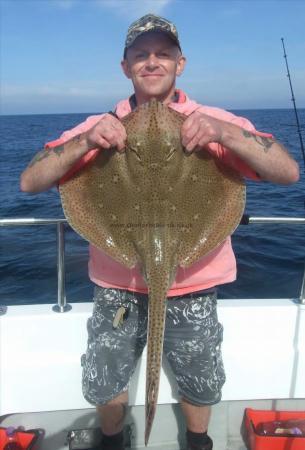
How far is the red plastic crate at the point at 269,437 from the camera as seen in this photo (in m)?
3.62

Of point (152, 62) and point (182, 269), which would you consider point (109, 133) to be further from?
point (182, 269)

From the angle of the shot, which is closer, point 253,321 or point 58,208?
point 253,321

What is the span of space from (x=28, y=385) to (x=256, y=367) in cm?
200

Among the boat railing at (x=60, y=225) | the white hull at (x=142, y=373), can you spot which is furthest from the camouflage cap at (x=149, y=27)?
the white hull at (x=142, y=373)

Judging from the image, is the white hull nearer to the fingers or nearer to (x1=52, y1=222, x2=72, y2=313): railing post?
(x1=52, y1=222, x2=72, y2=313): railing post

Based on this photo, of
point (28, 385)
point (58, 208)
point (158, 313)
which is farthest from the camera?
point (58, 208)

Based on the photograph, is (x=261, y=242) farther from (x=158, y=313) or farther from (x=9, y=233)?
(x=158, y=313)

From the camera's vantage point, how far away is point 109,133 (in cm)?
259

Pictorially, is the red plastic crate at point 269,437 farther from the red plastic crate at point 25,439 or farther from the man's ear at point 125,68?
the man's ear at point 125,68

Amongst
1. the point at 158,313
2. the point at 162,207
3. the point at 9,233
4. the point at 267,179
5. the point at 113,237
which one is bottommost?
the point at 9,233

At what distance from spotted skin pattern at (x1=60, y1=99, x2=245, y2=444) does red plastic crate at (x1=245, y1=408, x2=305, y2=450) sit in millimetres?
1457

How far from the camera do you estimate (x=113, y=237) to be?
2859 mm

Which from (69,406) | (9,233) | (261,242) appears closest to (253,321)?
(69,406)

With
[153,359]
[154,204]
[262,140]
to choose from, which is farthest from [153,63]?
[153,359]
